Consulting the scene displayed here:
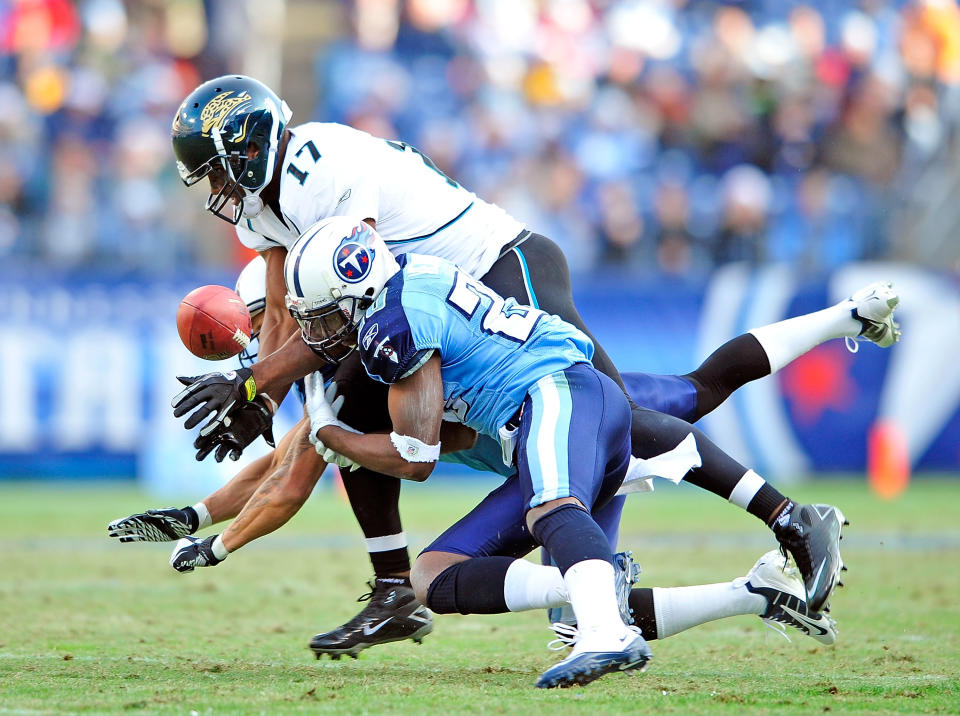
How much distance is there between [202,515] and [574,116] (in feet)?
31.0

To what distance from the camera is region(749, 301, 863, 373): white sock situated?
5532mm

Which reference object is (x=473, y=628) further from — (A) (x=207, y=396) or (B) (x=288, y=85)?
(B) (x=288, y=85)

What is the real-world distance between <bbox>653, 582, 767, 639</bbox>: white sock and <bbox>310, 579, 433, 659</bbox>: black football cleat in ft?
3.24

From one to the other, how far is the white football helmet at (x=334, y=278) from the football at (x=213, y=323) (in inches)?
25.6

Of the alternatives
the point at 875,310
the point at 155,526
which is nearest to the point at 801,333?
the point at 875,310

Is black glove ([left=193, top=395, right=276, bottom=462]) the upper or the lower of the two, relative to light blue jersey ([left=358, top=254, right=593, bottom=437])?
lower

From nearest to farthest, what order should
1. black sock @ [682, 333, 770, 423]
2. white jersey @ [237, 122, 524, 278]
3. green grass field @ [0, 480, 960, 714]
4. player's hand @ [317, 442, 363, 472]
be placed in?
green grass field @ [0, 480, 960, 714] < player's hand @ [317, 442, 363, 472] < white jersey @ [237, 122, 524, 278] < black sock @ [682, 333, 770, 423]

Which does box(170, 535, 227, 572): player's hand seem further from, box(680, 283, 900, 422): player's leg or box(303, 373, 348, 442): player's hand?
box(680, 283, 900, 422): player's leg

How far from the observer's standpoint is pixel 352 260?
171 inches

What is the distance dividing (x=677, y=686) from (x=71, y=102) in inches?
447

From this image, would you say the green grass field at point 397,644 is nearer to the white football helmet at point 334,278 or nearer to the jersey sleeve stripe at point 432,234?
the white football helmet at point 334,278

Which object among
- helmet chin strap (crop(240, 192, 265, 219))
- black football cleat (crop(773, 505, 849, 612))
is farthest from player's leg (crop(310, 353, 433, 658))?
black football cleat (crop(773, 505, 849, 612))

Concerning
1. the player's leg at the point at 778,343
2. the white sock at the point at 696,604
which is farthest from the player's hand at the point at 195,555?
the player's leg at the point at 778,343

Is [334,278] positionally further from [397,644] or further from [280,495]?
[397,644]
